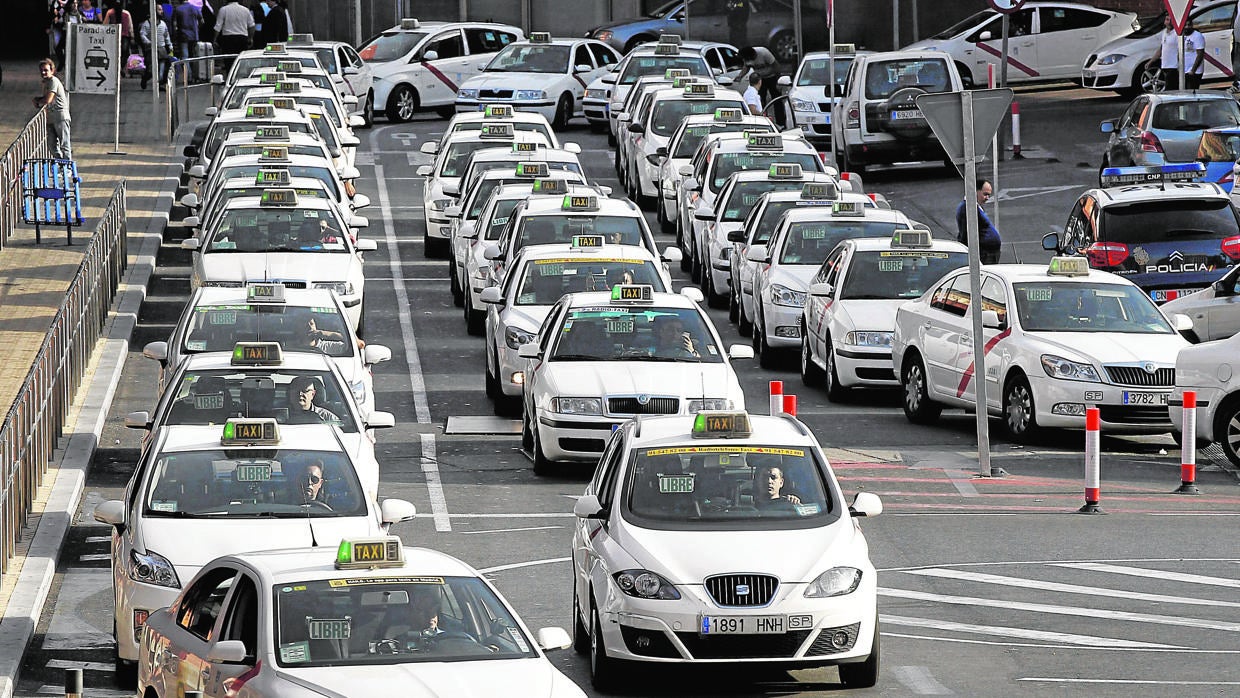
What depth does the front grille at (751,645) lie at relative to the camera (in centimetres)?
1174

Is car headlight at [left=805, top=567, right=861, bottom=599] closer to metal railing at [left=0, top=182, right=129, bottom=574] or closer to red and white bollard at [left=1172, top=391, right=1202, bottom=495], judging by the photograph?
metal railing at [left=0, top=182, right=129, bottom=574]

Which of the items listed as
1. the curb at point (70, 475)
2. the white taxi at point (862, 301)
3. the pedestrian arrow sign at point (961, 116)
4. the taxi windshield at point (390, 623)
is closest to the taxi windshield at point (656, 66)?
the curb at point (70, 475)

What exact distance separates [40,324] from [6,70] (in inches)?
1373

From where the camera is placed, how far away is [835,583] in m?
A: 12.0

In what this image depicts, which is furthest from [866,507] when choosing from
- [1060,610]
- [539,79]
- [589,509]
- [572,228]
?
[539,79]

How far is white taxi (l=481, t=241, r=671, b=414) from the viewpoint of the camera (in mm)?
21859

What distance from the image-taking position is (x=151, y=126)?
45406mm

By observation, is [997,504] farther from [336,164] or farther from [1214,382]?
[336,164]

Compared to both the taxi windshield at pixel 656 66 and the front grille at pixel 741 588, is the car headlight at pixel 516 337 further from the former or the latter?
the taxi windshield at pixel 656 66

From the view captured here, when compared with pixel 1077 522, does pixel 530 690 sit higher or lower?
higher

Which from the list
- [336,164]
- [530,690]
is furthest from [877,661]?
[336,164]

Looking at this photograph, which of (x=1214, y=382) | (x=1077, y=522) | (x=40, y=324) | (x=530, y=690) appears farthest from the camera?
(x=40, y=324)

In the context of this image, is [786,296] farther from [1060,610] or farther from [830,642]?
[830,642]

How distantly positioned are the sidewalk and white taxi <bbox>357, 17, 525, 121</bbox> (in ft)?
15.6
